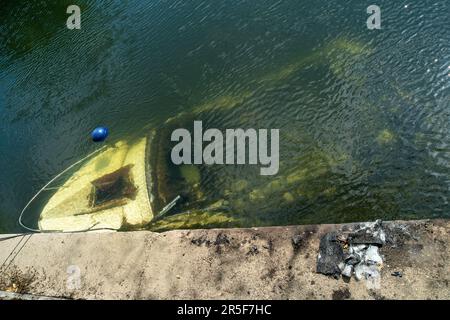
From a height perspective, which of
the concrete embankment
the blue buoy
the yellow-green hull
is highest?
the blue buoy

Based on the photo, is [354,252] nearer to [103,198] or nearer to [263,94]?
[263,94]

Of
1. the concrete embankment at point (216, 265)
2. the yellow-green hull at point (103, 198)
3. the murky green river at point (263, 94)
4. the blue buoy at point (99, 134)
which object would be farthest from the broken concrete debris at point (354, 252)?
the blue buoy at point (99, 134)

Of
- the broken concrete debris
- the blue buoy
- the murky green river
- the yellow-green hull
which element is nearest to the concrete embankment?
the broken concrete debris

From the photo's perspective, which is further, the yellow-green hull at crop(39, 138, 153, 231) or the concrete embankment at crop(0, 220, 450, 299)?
the yellow-green hull at crop(39, 138, 153, 231)

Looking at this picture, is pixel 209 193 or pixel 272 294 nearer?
pixel 272 294

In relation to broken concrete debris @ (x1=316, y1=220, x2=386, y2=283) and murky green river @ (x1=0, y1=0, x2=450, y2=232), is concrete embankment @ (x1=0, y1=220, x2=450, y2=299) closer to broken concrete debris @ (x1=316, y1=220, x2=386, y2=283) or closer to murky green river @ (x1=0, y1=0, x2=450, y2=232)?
broken concrete debris @ (x1=316, y1=220, x2=386, y2=283)

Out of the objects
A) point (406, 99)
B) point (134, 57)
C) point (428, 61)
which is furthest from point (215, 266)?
point (134, 57)
